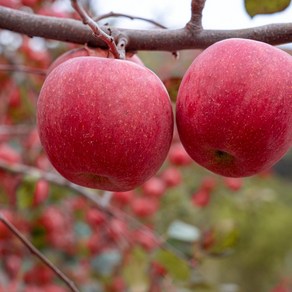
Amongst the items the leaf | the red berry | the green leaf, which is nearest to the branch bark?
the leaf

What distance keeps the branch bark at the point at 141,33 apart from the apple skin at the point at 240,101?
1.7 inches

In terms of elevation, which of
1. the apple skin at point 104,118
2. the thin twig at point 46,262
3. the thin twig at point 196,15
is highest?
the thin twig at point 196,15

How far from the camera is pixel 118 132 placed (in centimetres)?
57

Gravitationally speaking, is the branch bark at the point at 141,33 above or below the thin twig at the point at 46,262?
above

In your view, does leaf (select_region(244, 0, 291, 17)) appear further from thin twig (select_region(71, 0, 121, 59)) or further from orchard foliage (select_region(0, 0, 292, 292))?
thin twig (select_region(71, 0, 121, 59))

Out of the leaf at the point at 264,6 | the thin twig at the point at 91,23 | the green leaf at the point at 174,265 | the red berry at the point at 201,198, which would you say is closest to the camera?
the thin twig at the point at 91,23

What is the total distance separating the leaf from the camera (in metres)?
0.75

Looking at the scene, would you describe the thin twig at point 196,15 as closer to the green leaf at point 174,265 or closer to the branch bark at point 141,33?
the branch bark at point 141,33

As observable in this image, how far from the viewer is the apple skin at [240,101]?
0.58 metres

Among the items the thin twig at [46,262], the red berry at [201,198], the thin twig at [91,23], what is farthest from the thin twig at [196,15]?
the red berry at [201,198]

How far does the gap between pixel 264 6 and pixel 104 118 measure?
332 millimetres

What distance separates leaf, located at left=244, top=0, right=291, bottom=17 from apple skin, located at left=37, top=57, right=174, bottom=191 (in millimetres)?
238

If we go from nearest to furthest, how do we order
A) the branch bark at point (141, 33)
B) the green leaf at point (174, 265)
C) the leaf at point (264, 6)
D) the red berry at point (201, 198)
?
the branch bark at point (141, 33)
the leaf at point (264, 6)
the green leaf at point (174, 265)
the red berry at point (201, 198)

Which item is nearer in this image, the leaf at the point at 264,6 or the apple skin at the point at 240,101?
the apple skin at the point at 240,101
